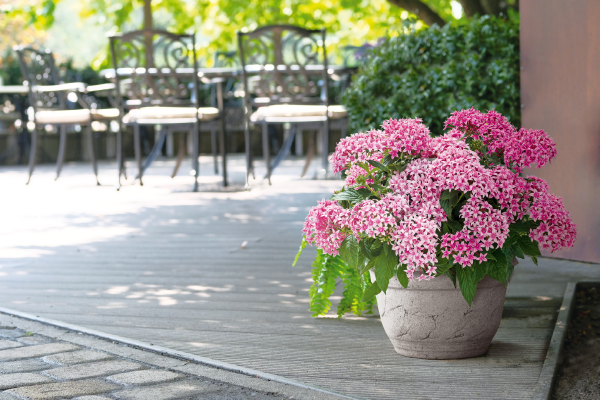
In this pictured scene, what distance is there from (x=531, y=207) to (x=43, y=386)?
5.39ft

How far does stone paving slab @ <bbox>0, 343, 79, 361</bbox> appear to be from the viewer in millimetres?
2453

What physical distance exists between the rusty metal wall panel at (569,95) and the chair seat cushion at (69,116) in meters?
4.99

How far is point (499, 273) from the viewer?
2.22 meters

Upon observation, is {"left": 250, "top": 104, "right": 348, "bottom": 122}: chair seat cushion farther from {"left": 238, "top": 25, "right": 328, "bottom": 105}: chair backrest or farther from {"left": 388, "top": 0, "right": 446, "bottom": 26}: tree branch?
{"left": 388, "top": 0, "right": 446, "bottom": 26}: tree branch

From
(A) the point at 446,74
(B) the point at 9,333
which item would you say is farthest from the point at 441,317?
(A) the point at 446,74

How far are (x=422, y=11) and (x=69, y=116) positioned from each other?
394 centimetres

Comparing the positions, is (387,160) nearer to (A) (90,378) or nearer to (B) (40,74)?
(A) (90,378)

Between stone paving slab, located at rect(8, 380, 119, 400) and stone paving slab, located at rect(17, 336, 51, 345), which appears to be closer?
stone paving slab, located at rect(8, 380, 119, 400)

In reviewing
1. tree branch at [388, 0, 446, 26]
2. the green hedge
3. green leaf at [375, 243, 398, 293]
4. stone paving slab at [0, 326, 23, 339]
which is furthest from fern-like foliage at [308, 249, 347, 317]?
tree branch at [388, 0, 446, 26]

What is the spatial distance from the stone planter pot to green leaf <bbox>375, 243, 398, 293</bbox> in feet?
0.39

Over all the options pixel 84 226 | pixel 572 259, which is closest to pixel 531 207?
pixel 572 259

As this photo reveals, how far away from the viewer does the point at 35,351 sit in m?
2.52

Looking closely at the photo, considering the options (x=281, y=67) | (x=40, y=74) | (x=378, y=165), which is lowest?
(x=378, y=165)

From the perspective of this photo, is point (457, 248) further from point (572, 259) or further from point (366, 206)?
point (572, 259)
